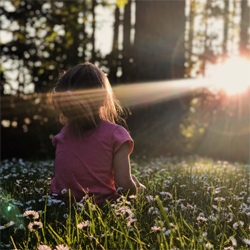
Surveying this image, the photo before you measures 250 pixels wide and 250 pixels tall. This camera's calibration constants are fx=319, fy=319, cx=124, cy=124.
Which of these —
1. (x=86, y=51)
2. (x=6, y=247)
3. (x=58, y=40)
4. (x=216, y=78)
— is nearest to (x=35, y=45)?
(x=58, y=40)

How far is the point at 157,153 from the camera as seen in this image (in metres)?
9.94

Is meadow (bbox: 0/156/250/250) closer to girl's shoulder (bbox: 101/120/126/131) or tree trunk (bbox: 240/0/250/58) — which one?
girl's shoulder (bbox: 101/120/126/131)

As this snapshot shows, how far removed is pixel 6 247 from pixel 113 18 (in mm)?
13918

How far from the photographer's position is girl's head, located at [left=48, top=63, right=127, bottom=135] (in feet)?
8.75

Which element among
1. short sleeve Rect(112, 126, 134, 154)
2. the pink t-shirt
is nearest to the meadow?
the pink t-shirt

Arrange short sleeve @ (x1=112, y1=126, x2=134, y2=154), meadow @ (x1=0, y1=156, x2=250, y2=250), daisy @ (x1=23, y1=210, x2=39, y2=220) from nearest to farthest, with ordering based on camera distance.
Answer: meadow @ (x1=0, y1=156, x2=250, y2=250), daisy @ (x1=23, y1=210, x2=39, y2=220), short sleeve @ (x1=112, y1=126, x2=134, y2=154)

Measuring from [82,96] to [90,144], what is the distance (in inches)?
16.4

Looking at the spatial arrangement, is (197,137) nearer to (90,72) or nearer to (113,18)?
(113,18)

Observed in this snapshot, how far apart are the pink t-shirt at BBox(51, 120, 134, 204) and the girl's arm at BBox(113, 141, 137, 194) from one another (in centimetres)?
5

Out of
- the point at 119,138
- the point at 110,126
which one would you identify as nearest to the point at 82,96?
the point at 110,126

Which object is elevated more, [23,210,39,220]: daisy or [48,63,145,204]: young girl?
[48,63,145,204]: young girl

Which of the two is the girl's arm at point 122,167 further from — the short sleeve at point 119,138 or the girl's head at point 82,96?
the girl's head at point 82,96

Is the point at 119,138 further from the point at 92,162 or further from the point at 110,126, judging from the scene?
the point at 92,162

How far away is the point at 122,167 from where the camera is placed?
2.69 metres
